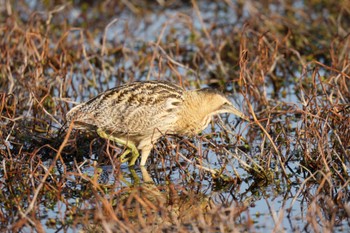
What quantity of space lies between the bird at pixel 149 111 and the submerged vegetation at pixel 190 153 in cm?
14

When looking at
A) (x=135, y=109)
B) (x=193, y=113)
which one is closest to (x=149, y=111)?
(x=135, y=109)

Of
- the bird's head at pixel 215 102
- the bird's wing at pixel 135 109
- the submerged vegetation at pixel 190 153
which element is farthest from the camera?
the bird's head at pixel 215 102

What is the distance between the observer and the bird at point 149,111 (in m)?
6.75

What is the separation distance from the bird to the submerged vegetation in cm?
14

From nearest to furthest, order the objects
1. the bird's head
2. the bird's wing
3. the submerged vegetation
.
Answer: the submerged vegetation, the bird's wing, the bird's head

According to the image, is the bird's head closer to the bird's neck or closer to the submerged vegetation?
the bird's neck

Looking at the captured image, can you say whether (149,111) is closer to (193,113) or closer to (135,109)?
(135,109)

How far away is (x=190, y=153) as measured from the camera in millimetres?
6906

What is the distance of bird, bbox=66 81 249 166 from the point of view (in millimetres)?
6746

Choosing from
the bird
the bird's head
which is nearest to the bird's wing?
the bird

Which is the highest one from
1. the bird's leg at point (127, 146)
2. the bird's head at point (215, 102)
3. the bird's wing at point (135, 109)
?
the bird's head at point (215, 102)

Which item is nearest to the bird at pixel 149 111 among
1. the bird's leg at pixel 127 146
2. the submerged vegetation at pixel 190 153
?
the bird's leg at pixel 127 146

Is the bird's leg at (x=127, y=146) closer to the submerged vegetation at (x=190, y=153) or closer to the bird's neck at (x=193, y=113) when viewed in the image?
the submerged vegetation at (x=190, y=153)

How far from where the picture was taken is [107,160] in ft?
21.9
